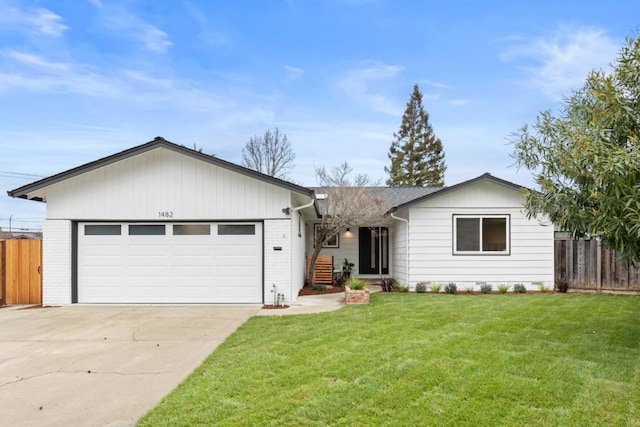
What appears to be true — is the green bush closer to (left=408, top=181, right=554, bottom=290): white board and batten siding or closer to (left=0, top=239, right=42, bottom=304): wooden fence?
→ (left=408, top=181, right=554, bottom=290): white board and batten siding

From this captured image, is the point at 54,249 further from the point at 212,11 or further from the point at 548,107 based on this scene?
the point at 548,107

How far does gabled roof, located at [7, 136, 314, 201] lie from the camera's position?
10289 mm

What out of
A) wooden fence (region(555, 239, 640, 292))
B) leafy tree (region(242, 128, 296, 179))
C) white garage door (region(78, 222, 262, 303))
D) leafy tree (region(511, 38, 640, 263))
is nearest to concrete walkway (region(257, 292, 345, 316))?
white garage door (region(78, 222, 262, 303))

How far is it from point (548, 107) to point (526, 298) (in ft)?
20.5

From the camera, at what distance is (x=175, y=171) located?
1073 centimetres

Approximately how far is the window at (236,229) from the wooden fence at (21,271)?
460 cm

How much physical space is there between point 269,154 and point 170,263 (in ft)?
71.4

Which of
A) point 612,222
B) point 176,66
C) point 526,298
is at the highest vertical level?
point 176,66

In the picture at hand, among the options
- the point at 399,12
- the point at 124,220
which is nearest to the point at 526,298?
the point at 399,12

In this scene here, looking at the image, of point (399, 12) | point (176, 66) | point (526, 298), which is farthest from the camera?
point (176, 66)

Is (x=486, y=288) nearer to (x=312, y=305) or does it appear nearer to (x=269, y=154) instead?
(x=312, y=305)

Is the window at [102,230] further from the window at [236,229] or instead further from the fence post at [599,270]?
the fence post at [599,270]

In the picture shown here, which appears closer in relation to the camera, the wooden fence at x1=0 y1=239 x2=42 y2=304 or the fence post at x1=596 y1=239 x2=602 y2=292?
the wooden fence at x1=0 y1=239 x2=42 y2=304

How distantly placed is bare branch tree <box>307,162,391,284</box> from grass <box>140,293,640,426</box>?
209 inches
